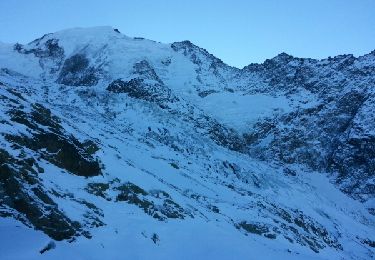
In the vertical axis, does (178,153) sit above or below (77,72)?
below

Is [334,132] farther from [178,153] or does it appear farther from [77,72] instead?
[77,72]

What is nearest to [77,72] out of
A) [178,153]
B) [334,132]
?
[178,153]

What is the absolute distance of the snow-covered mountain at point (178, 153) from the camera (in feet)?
59.2

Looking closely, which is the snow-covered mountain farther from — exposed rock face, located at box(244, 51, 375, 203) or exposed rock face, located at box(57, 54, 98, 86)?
exposed rock face, located at box(57, 54, 98, 86)

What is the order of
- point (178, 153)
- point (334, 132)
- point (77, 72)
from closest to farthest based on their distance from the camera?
point (178, 153) < point (334, 132) < point (77, 72)

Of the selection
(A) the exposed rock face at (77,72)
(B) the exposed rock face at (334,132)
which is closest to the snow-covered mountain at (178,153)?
(B) the exposed rock face at (334,132)

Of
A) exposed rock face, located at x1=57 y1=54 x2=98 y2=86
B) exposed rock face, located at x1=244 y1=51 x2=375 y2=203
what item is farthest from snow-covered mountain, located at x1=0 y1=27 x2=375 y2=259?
exposed rock face, located at x1=57 y1=54 x2=98 y2=86

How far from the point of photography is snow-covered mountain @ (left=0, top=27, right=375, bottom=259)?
18047 millimetres

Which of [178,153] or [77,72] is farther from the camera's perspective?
[77,72]

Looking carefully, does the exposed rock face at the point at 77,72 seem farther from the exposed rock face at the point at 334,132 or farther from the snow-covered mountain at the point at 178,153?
the exposed rock face at the point at 334,132

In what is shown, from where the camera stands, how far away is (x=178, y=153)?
45.9 m

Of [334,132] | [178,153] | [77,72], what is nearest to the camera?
[178,153]

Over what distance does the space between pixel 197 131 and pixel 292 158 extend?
24.1m

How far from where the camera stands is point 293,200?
1998 inches
